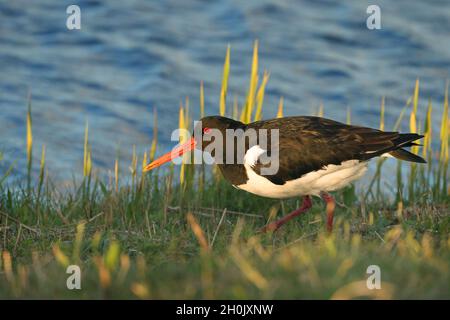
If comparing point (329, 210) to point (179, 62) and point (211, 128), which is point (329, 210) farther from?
point (179, 62)

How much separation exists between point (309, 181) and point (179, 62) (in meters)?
6.28

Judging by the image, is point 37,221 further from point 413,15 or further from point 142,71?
point 413,15

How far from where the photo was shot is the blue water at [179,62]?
1116 centimetres

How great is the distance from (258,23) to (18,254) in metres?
8.35

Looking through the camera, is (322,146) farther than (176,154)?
No

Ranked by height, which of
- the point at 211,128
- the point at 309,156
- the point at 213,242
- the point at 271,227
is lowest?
the point at 213,242

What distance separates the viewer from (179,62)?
41.4 ft

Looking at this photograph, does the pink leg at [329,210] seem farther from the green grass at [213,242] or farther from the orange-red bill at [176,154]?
the orange-red bill at [176,154]

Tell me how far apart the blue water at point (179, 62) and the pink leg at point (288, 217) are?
3.81 meters

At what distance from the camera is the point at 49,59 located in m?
12.5

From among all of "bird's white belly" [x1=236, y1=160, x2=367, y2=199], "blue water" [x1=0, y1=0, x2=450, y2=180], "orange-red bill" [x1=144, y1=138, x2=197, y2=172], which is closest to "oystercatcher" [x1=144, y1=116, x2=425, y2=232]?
"bird's white belly" [x1=236, y1=160, x2=367, y2=199]

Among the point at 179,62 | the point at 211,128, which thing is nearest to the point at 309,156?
the point at 211,128

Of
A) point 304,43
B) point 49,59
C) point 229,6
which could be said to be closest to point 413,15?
point 304,43
